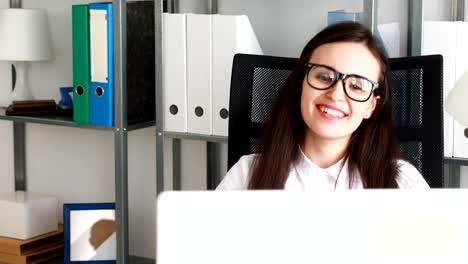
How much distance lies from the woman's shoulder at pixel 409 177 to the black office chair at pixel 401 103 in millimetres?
69

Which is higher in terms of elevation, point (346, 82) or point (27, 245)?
point (346, 82)

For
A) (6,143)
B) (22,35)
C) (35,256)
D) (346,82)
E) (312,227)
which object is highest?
(22,35)

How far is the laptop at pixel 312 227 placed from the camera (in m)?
0.69

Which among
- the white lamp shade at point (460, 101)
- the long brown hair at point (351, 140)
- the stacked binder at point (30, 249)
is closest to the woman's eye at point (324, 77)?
the long brown hair at point (351, 140)

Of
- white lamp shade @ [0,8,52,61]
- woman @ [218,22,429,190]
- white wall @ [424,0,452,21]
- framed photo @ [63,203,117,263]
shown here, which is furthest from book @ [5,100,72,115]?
woman @ [218,22,429,190]

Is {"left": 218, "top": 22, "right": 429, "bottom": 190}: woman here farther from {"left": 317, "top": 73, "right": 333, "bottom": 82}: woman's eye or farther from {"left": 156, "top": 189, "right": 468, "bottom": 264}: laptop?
{"left": 156, "top": 189, "right": 468, "bottom": 264}: laptop

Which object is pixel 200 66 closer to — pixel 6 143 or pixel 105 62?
pixel 105 62

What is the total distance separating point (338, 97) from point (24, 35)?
1857mm

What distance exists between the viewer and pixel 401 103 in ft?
5.71

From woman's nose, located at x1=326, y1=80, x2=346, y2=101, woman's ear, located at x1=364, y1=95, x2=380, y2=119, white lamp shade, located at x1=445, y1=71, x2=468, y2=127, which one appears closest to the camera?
white lamp shade, located at x1=445, y1=71, x2=468, y2=127

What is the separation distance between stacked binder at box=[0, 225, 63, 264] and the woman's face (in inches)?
72.9

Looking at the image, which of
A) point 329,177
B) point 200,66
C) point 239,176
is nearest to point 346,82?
point 329,177

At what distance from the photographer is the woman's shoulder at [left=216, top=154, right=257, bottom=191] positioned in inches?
67.1

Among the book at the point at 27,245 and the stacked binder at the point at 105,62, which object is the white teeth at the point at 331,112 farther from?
the book at the point at 27,245
